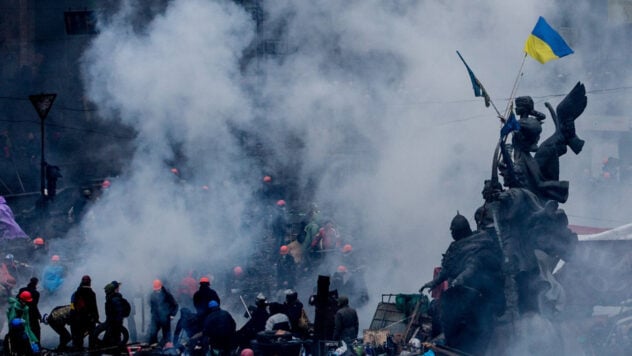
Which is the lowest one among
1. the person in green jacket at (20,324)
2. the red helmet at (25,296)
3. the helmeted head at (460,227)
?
the person in green jacket at (20,324)

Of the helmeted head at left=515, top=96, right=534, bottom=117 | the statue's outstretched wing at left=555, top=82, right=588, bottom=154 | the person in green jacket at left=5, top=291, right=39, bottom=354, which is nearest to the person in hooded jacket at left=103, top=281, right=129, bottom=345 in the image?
the person in green jacket at left=5, top=291, right=39, bottom=354

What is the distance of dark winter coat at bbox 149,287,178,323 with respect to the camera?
17047mm

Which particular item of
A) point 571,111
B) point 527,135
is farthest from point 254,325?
point 571,111

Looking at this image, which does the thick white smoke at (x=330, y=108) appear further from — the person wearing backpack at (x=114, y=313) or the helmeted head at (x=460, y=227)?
the helmeted head at (x=460, y=227)

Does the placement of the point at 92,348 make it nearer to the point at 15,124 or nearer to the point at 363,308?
the point at 363,308

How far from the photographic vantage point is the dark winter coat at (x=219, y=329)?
1523cm

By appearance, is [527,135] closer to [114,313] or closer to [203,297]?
[203,297]

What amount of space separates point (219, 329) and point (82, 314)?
2.62 meters

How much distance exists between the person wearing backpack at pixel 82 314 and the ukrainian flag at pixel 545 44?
829 centimetres

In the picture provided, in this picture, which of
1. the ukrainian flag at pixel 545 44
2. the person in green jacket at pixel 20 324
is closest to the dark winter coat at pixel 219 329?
the person in green jacket at pixel 20 324

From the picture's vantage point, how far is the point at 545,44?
15.9 meters

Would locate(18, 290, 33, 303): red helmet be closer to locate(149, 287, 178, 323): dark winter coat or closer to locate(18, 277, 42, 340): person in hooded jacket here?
locate(18, 277, 42, 340): person in hooded jacket

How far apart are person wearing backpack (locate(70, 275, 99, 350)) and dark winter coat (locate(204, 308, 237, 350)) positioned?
2251mm

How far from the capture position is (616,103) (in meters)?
39.3
